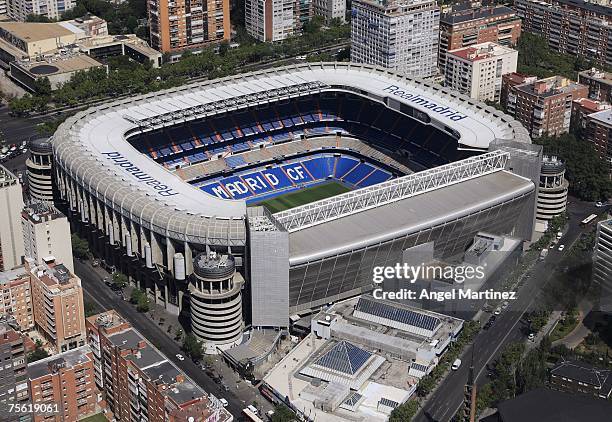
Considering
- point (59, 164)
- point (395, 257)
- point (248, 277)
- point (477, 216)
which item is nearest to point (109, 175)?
point (59, 164)

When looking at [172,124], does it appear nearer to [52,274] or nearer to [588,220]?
[52,274]

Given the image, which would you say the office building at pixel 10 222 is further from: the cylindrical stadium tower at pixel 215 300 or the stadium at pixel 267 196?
the cylindrical stadium tower at pixel 215 300

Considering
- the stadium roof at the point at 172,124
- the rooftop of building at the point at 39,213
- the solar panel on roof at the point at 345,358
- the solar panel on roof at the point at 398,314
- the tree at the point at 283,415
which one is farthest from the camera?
the rooftop of building at the point at 39,213

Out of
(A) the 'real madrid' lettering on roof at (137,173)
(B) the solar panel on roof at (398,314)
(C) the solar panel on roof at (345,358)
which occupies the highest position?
(A) the 'real madrid' lettering on roof at (137,173)

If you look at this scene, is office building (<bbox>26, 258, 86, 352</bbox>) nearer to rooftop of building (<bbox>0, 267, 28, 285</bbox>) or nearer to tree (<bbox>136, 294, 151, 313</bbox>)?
rooftop of building (<bbox>0, 267, 28, 285</bbox>)

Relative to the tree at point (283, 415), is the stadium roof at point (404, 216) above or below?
above

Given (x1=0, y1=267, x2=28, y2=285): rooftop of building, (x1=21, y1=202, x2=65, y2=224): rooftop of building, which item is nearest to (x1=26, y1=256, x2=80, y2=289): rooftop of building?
(x1=0, y1=267, x2=28, y2=285): rooftop of building

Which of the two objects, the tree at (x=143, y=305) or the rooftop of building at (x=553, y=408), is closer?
the rooftop of building at (x=553, y=408)

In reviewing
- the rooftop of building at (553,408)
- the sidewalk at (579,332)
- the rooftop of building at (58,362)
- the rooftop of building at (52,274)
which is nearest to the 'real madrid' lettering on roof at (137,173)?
the rooftop of building at (52,274)
